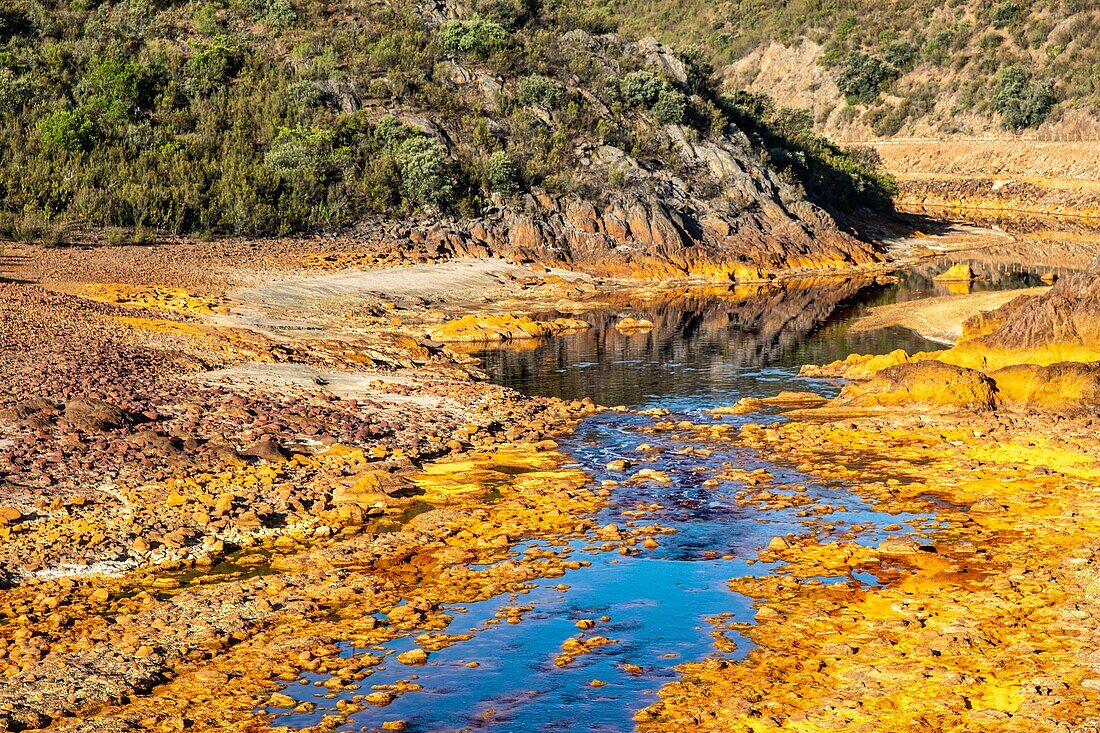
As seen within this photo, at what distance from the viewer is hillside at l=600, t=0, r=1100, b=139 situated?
9675 cm

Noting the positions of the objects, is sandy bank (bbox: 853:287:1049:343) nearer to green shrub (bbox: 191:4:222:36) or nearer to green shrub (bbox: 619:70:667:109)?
green shrub (bbox: 619:70:667:109)

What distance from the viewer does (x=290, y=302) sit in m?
38.3

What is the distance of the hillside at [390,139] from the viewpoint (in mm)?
48562

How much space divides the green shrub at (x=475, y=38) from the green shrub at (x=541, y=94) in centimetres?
354

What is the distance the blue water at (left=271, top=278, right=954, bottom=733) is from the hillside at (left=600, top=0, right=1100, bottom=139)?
75.8 metres

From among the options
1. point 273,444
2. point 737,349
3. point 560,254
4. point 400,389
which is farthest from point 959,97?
point 273,444

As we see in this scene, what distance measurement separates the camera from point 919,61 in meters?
111

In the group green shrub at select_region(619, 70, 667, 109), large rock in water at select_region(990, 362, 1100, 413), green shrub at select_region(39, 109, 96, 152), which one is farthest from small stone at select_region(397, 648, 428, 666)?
green shrub at select_region(619, 70, 667, 109)

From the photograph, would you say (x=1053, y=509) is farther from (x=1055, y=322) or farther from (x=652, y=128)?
(x=652, y=128)

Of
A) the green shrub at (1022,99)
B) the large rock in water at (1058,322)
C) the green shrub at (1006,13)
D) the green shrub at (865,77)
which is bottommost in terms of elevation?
the large rock in water at (1058,322)

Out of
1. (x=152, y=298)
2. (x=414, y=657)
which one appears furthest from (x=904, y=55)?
(x=414, y=657)

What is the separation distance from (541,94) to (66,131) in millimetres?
22390

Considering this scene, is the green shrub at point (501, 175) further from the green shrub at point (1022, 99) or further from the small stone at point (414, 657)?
the green shrub at point (1022, 99)

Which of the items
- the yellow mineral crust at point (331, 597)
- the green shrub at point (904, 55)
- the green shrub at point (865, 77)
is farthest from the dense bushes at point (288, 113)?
the green shrub at point (904, 55)
